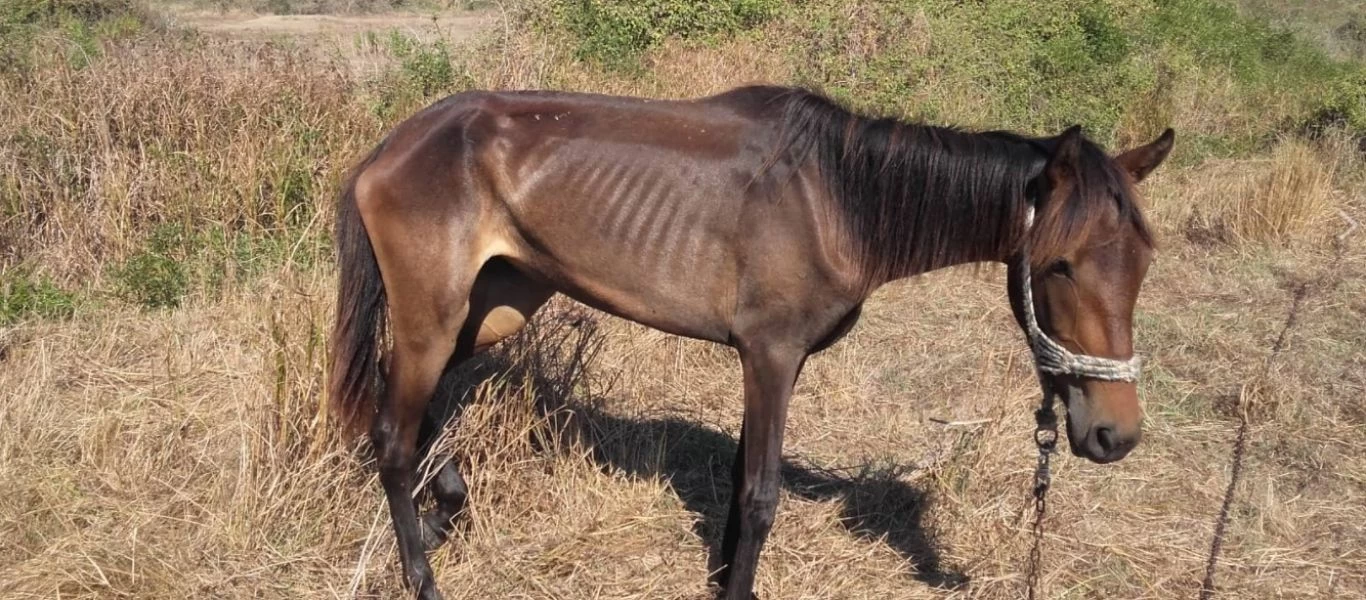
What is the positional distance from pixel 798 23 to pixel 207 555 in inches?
352

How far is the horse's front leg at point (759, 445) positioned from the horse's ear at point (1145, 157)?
1079 millimetres

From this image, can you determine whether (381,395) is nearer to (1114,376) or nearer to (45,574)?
(45,574)

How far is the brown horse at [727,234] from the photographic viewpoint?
312 cm

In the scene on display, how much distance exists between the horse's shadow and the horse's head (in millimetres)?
Answer: 1162

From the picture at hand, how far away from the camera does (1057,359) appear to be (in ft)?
10.2

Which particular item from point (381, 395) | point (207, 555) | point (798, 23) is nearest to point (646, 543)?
point (381, 395)

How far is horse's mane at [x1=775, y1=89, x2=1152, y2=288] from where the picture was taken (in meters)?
3.27

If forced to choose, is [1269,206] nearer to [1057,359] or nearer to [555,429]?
[1057,359]

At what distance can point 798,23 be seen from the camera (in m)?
11.2

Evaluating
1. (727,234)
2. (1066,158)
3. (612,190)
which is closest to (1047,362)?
(1066,158)

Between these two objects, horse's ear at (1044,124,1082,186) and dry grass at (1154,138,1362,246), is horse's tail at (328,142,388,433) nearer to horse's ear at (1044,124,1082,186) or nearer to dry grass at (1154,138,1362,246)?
horse's ear at (1044,124,1082,186)

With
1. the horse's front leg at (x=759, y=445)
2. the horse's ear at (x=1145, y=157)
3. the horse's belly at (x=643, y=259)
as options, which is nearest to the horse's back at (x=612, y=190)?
the horse's belly at (x=643, y=259)

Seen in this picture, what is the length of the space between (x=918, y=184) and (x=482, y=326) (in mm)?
1618

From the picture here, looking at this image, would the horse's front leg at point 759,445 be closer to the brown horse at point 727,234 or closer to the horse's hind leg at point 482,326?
the brown horse at point 727,234
